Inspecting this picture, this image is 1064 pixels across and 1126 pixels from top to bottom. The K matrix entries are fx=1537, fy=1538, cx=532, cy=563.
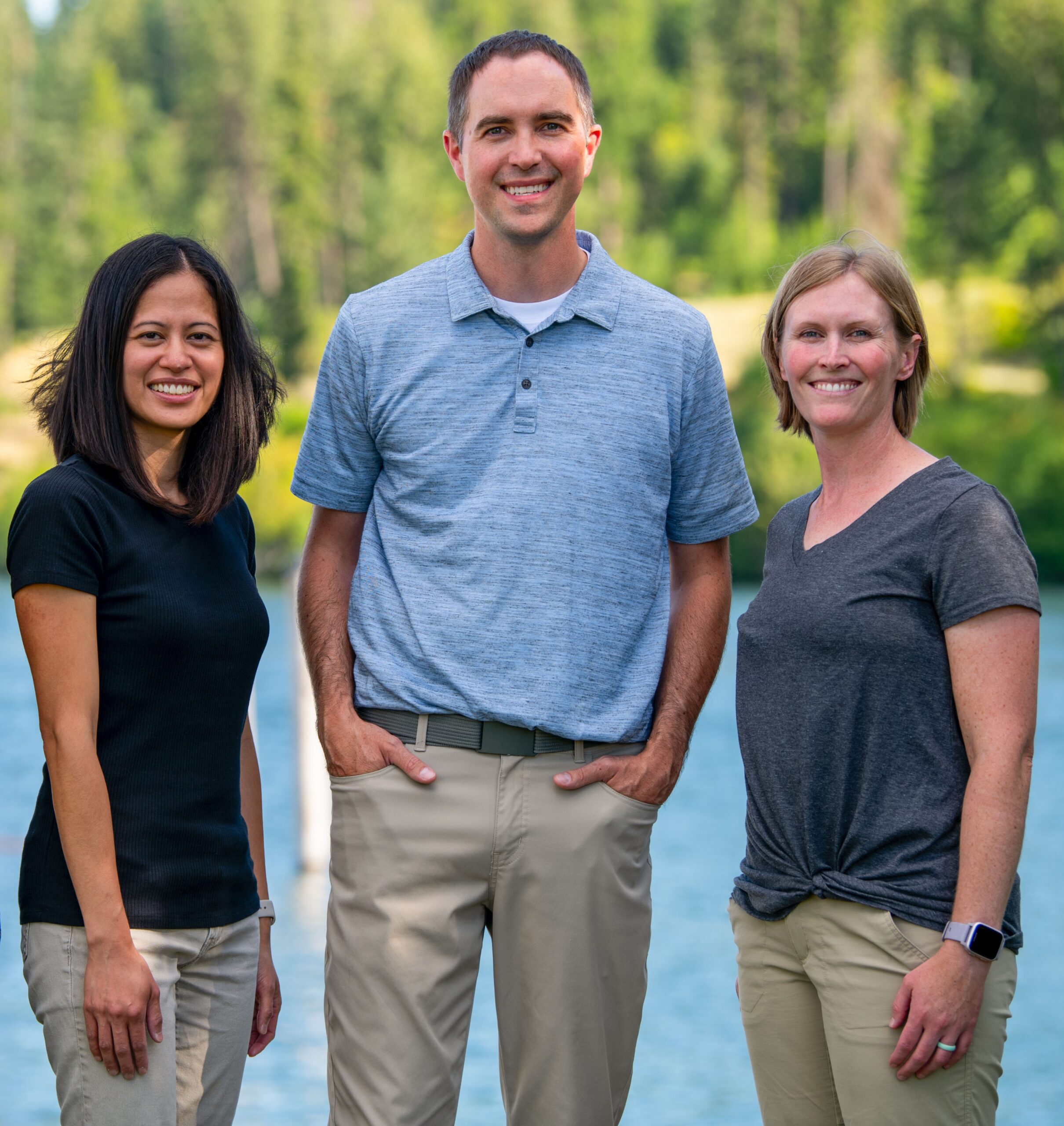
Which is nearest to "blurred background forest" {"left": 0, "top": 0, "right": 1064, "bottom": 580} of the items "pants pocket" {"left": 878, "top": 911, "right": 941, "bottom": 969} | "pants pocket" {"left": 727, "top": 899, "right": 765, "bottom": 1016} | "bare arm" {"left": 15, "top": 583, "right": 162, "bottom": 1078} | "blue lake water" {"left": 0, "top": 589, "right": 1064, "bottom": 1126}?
"blue lake water" {"left": 0, "top": 589, "right": 1064, "bottom": 1126}

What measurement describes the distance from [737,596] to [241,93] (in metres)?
20.0

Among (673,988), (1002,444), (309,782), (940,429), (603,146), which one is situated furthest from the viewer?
(603,146)

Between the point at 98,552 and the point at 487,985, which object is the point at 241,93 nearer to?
the point at 487,985

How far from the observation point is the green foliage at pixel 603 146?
113 ft

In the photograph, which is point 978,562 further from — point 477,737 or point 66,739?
point 66,739

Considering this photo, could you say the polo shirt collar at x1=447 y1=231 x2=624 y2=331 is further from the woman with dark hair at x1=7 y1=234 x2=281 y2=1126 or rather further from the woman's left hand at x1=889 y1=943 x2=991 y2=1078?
the woman's left hand at x1=889 y1=943 x2=991 y2=1078

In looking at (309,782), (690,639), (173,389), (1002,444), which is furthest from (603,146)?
(173,389)

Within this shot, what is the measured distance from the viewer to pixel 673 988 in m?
8.75

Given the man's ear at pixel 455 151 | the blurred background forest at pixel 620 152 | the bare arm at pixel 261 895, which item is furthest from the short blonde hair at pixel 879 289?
the blurred background forest at pixel 620 152

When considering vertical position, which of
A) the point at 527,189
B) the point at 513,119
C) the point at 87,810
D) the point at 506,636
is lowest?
the point at 87,810

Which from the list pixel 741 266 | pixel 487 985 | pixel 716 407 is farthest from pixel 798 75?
pixel 716 407

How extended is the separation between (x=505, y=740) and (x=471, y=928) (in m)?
0.31

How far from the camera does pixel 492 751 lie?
93.9 inches

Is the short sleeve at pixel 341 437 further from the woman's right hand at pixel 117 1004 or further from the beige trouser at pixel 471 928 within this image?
the woman's right hand at pixel 117 1004
